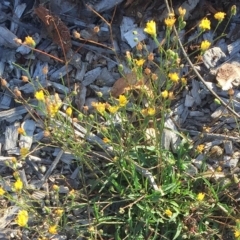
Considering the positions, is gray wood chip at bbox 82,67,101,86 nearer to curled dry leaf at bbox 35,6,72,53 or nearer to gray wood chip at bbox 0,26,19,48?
curled dry leaf at bbox 35,6,72,53

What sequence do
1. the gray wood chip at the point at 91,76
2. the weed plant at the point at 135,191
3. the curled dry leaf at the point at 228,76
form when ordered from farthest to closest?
the gray wood chip at the point at 91,76 → the curled dry leaf at the point at 228,76 → the weed plant at the point at 135,191

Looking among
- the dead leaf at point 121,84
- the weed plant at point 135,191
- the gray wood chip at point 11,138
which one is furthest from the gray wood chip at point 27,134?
the dead leaf at point 121,84

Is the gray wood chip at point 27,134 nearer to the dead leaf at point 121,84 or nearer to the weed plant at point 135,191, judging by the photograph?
the weed plant at point 135,191

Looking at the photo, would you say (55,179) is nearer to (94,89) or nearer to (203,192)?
(94,89)

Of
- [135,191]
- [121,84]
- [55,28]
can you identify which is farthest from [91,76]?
[135,191]

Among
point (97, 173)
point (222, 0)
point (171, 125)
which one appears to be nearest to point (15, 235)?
point (97, 173)

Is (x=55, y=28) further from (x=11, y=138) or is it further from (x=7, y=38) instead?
(x=11, y=138)

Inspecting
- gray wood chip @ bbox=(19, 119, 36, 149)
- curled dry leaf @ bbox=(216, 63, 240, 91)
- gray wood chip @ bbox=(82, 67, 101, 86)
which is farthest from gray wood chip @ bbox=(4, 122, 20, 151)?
curled dry leaf @ bbox=(216, 63, 240, 91)
